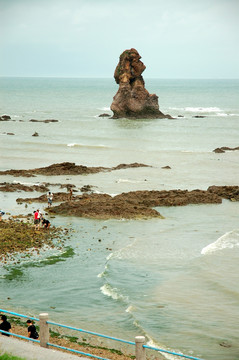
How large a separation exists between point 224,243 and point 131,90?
68.9 meters

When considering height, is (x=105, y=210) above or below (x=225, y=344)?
above

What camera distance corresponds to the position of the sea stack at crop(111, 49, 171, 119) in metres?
94.2

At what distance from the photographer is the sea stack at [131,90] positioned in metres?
94.2

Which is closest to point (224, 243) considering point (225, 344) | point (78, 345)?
point (225, 344)

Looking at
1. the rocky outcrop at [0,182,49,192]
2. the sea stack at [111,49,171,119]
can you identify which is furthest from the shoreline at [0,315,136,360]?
the sea stack at [111,49,171,119]

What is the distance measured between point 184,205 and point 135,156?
25528 millimetres

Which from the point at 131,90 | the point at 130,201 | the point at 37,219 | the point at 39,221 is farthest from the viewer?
the point at 131,90

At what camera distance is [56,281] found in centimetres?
2192

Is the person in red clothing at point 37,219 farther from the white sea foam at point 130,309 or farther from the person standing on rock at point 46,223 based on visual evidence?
the white sea foam at point 130,309

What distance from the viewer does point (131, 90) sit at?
9431 cm

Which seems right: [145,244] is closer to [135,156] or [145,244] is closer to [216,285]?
[216,285]

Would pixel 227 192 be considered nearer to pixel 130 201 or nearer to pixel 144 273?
pixel 130 201

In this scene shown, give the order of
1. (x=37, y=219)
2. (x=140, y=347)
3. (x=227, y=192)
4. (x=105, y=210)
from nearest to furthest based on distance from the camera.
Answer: (x=140, y=347), (x=37, y=219), (x=105, y=210), (x=227, y=192)

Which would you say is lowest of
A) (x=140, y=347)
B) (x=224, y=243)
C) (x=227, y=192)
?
Answer: (x=224, y=243)
